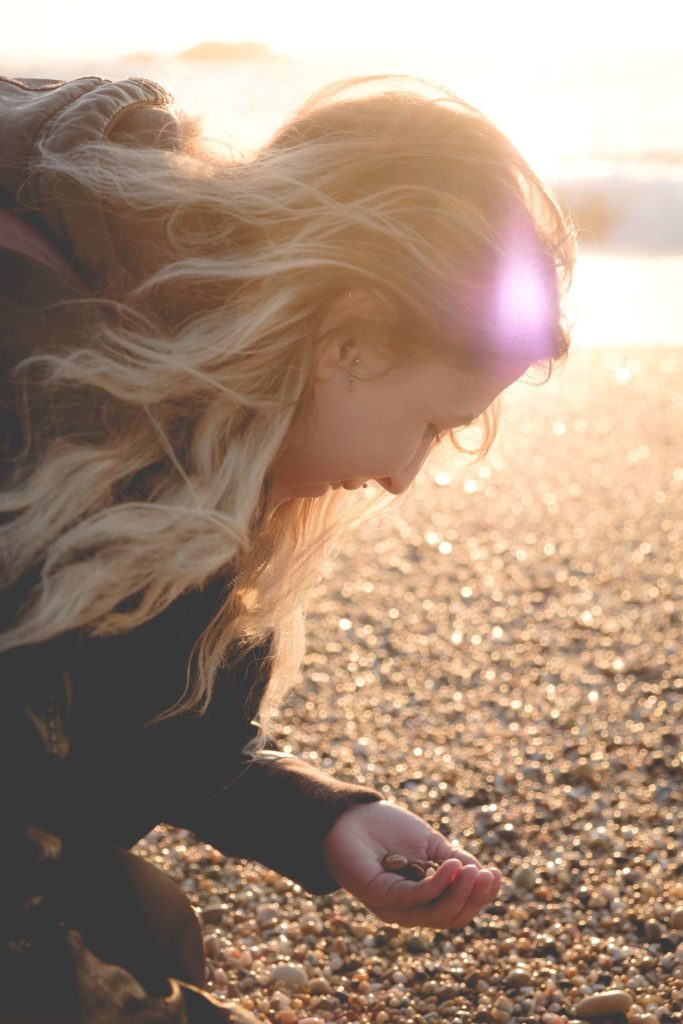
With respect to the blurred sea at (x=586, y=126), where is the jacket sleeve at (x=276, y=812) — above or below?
above

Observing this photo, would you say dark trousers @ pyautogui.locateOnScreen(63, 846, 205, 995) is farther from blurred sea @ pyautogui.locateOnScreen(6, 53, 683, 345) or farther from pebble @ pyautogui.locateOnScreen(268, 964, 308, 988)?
blurred sea @ pyautogui.locateOnScreen(6, 53, 683, 345)

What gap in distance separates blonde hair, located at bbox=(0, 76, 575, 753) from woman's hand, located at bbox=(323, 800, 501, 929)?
1.48ft

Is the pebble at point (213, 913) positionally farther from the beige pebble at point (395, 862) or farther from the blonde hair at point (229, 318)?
the blonde hair at point (229, 318)

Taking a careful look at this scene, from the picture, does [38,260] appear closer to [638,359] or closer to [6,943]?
[6,943]

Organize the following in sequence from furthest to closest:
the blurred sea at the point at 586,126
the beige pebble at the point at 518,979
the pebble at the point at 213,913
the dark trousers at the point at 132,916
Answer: the pebble at the point at 213,913 → the beige pebble at the point at 518,979 → the blurred sea at the point at 586,126 → the dark trousers at the point at 132,916

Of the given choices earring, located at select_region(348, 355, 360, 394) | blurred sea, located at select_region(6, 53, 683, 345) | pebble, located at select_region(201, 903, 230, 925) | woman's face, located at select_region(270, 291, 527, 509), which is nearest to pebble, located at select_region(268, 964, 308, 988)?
pebble, located at select_region(201, 903, 230, 925)

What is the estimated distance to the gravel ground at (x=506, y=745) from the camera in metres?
2.58

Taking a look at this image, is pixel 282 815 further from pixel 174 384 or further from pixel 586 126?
pixel 586 126

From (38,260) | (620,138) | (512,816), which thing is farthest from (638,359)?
(620,138)

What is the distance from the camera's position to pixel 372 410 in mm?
1975

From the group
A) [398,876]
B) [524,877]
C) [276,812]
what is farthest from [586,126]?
[398,876]

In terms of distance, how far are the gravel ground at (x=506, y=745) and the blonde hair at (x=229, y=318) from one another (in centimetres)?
98

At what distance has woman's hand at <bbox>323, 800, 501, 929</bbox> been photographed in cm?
204

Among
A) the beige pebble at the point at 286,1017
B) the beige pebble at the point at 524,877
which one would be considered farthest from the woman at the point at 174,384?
the beige pebble at the point at 524,877
